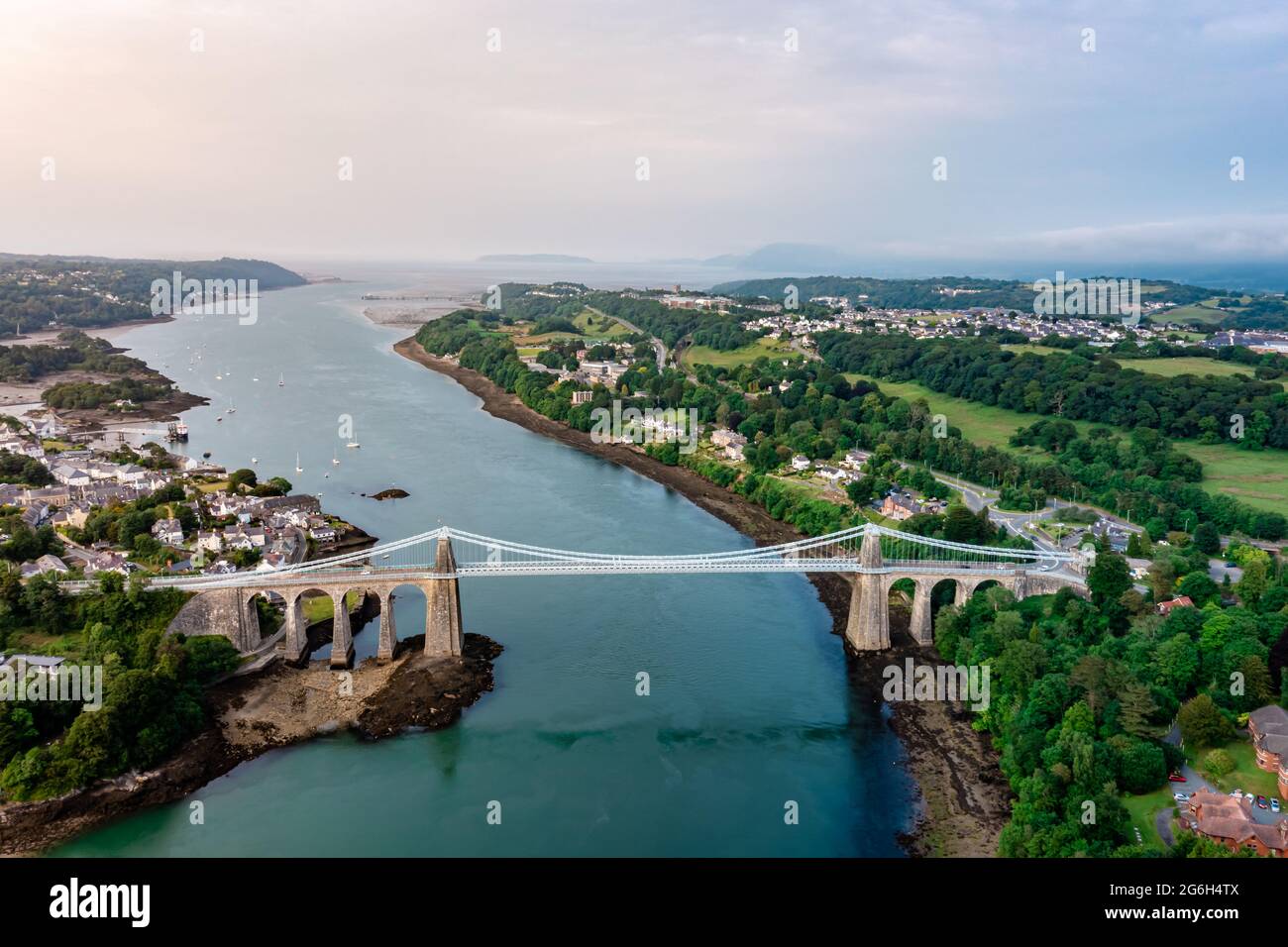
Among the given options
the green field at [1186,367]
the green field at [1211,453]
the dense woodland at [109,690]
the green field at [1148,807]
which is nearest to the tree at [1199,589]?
the green field at [1148,807]

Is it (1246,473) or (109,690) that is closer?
(109,690)

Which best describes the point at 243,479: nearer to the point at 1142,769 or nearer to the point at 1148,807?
the point at 1142,769

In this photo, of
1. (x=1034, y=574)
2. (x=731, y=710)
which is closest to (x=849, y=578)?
(x=1034, y=574)

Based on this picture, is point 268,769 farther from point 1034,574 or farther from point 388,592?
point 1034,574

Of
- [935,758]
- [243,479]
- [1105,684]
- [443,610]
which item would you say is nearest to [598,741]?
[443,610]

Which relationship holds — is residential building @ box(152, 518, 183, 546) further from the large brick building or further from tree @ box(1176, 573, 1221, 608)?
tree @ box(1176, 573, 1221, 608)

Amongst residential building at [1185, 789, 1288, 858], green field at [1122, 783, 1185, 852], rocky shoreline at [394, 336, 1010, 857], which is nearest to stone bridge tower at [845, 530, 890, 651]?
rocky shoreline at [394, 336, 1010, 857]
